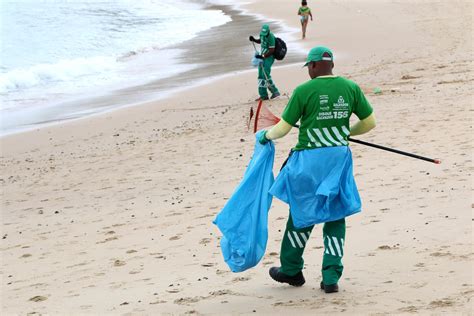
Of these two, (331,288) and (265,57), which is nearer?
(331,288)

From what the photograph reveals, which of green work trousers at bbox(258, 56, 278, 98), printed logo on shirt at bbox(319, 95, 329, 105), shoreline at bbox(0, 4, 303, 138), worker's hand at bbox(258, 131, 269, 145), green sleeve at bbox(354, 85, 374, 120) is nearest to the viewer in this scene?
printed logo on shirt at bbox(319, 95, 329, 105)

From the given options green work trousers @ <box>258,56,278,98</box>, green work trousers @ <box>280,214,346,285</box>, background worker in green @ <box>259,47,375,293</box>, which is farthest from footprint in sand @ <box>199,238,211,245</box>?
green work trousers @ <box>258,56,278,98</box>

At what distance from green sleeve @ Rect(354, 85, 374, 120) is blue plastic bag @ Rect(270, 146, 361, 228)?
0.29 metres

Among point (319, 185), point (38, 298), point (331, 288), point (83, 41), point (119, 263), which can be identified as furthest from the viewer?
point (83, 41)

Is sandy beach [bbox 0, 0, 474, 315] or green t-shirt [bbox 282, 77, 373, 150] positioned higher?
green t-shirt [bbox 282, 77, 373, 150]

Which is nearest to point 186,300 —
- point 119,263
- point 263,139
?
point 263,139

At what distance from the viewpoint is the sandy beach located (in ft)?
19.6

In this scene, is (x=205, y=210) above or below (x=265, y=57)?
below

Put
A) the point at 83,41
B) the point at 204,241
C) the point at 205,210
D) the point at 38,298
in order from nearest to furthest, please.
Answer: the point at 38,298, the point at 204,241, the point at 205,210, the point at 83,41

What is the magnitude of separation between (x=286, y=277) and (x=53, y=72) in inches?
697

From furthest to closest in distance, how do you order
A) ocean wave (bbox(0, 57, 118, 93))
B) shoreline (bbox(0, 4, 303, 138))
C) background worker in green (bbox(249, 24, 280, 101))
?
ocean wave (bbox(0, 57, 118, 93)) → shoreline (bbox(0, 4, 303, 138)) → background worker in green (bbox(249, 24, 280, 101))

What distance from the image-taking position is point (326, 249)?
581cm

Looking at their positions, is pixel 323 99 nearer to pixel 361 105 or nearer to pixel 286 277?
pixel 361 105

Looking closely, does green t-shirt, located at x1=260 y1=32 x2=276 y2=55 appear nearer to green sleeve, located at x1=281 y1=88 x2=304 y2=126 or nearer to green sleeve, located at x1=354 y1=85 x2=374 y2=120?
green sleeve, located at x1=354 y1=85 x2=374 y2=120
